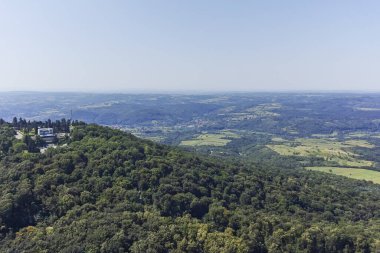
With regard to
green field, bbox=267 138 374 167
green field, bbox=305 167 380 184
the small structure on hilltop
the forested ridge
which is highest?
the small structure on hilltop

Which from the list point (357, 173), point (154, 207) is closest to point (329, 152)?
point (357, 173)

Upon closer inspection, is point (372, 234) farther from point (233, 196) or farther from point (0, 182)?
point (0, 182)

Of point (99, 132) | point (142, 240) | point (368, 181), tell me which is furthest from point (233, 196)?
point (368, 181)

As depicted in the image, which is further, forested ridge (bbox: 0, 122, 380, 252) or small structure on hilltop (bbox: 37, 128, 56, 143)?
small structure on hilltop (bbox: 37, 128, 56, 143)

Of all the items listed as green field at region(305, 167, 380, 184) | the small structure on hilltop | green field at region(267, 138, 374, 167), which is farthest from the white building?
green field at region(267, 138, 374, 167)

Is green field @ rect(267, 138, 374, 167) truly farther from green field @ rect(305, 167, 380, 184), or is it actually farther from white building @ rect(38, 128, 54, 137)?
white building @ rect(38, 128, 54, 137)

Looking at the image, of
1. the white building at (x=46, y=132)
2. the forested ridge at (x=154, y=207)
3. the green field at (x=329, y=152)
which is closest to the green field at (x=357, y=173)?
the green field at (x=329, y=152)

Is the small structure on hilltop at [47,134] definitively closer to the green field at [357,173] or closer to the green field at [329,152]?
the green field at [357,173]

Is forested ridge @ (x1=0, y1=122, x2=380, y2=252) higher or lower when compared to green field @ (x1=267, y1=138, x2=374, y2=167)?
higher

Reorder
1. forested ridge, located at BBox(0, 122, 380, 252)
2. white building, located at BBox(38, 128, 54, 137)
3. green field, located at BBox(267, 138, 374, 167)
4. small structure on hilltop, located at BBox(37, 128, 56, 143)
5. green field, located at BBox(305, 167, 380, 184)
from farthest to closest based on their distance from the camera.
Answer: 1. green field, located at BBox(267, 138, 374, 167)
2. green field, located at BBox(305, 167, 380, 184)
3. white building, located at BBox(38, 128, 54, 137)
4. small structure on hilltop, located at BBox(37, 128, 56, 143)
5. forested ridge, located at BBox(0, 122, 380, 252)
